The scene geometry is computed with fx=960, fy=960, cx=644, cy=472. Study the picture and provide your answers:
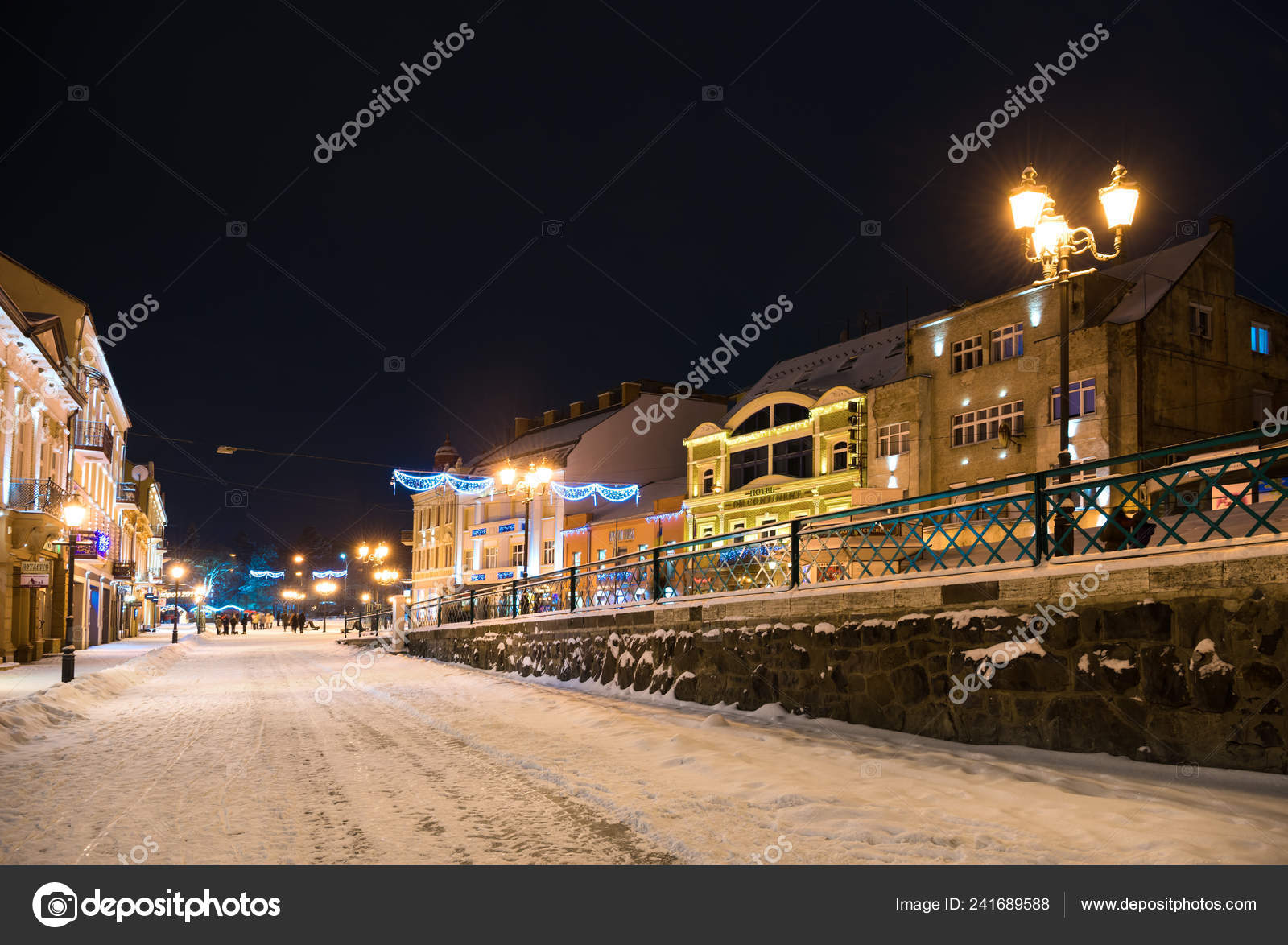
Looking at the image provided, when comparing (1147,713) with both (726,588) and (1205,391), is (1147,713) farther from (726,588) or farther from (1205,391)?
(1205,391)

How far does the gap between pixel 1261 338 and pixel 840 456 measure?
13.6 meters

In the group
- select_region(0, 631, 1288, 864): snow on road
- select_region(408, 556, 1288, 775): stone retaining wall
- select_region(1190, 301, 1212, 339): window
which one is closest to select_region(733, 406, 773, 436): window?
select_region(1190, 301, 1212, 339): window

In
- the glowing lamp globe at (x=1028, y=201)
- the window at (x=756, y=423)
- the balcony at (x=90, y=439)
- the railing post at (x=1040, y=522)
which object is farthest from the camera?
the window at (x=756, y=423)

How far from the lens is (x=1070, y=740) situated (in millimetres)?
7430

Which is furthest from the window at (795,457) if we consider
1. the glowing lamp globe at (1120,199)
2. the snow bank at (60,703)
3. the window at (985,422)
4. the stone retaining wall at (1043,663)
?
the glowing lamp globe at (1120,199)

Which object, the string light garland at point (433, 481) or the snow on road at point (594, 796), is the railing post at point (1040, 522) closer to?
the snow on road at point (594, 796)

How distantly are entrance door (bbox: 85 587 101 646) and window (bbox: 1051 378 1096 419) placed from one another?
34.0 metres

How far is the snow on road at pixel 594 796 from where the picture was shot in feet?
17.3

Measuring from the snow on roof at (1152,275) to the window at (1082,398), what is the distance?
73.7 inches

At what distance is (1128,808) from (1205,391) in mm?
26006

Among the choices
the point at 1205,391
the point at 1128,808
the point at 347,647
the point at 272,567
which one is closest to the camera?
the point at 1128,808

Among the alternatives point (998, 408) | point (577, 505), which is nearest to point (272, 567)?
point (577, 505)

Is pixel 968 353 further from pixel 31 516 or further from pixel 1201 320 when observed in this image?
pixel 31 516

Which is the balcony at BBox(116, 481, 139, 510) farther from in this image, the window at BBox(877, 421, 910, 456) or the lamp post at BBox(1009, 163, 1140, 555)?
the lamp post at BBox(1009, 163, 1140, 555)
